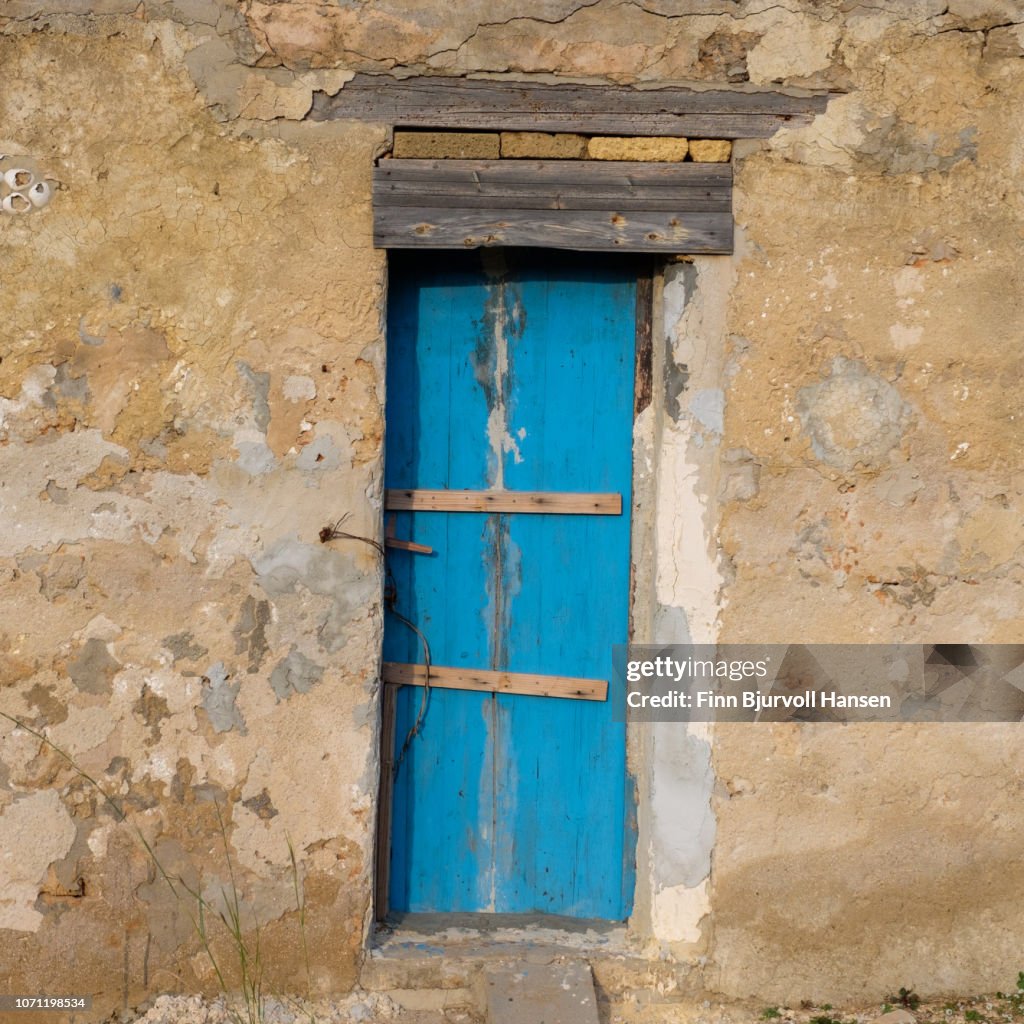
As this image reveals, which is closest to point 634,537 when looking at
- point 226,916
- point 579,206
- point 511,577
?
point 511,577

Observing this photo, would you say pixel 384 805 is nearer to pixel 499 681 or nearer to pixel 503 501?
pixel 499 681

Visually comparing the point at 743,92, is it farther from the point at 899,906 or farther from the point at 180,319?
the point at 899,906

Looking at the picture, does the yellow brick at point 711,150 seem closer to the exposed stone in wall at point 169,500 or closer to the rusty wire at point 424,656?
the exposed stone in wall at point 169,500

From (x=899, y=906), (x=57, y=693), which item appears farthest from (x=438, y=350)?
(x=899, y=906)

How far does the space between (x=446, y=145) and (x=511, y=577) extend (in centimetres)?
127

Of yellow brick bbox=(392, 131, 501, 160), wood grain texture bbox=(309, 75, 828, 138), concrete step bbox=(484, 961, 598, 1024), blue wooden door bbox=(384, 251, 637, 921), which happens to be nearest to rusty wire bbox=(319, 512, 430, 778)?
blue wooden door bbox=(384, 251, 637, 921)

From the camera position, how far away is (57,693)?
3.34 metres

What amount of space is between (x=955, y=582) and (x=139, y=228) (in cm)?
251

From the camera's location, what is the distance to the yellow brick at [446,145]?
11.1ft

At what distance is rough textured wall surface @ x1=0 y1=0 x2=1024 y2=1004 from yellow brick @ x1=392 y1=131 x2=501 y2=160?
5.0 inches

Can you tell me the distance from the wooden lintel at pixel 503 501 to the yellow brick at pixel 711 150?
100cm

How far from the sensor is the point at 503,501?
360 cm

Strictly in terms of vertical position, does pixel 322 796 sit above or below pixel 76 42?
below

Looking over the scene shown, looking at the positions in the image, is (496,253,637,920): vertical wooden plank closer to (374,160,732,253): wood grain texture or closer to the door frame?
the door frame
